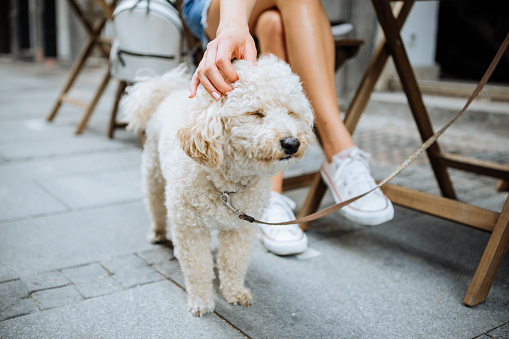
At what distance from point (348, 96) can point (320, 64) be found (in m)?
3.45

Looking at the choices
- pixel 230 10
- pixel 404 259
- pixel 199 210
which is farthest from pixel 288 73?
pixel 404 259

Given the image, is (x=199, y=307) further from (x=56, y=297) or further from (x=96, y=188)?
(x=96, y=188)

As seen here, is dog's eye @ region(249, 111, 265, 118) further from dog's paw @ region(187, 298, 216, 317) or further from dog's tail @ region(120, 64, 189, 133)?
dog's tail @ region(120, 64, 189, 133)

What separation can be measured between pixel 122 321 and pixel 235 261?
41 centimetres

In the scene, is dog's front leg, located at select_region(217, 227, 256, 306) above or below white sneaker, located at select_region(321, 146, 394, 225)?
below

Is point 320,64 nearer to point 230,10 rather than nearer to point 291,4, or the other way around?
point 291,4

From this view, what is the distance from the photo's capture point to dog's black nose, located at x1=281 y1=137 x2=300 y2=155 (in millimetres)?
1365

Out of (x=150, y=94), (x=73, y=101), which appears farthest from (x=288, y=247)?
(x=73, y=101)

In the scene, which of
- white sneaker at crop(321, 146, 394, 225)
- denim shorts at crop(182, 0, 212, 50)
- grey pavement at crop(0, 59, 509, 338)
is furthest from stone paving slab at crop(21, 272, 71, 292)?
denim shorts at crop(182, 0, 212, 50)

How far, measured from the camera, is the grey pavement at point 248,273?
1537 mm

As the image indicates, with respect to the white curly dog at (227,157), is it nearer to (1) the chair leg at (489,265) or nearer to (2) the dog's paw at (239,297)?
(2) the dog's paw at (239,297)

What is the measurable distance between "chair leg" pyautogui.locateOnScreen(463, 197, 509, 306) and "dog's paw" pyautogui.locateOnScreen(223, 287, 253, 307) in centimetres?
73

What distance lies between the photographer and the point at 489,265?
5.39ft

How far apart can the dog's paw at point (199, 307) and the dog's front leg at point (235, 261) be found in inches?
3.8
